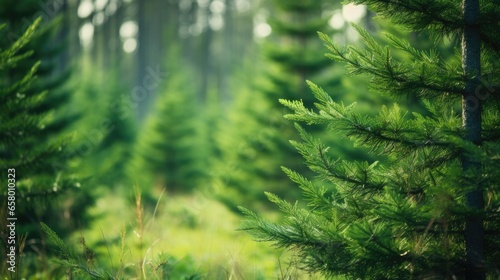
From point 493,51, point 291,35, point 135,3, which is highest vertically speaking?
point 135,3

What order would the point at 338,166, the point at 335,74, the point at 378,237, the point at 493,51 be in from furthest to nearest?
the point at 335,74, the point at 493,51, the point at 338,166, the point at 378,237

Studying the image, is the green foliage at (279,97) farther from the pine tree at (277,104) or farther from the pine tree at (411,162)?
the pine tree at (411,162)

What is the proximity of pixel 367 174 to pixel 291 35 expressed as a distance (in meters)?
9.61

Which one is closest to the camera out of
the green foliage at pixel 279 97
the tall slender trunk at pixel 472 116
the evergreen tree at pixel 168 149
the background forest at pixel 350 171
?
the background forest at pixel 350 171

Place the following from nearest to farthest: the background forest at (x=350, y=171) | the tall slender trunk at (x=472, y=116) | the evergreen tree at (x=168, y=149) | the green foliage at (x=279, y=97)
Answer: the background forest at (x=350, y=171) → the tall slender trunk at (x=472, y=116) → the green foliage at (x=279, y=97) → the evergreen tree at (x=168, y=149)

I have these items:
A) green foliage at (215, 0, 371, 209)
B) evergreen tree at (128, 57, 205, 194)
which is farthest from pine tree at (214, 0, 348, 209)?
evergreen tree at (128, 57, 205, 194)

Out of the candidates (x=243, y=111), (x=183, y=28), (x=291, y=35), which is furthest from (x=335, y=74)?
(x=183, y=28)

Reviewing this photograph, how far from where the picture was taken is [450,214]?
246 centimetres

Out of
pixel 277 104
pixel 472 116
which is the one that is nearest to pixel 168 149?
pixel 277 104

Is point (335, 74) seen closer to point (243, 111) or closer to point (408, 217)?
point (243, 111)

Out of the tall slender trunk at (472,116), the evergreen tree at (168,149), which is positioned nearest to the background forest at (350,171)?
the tall slender trunk at (472,116)

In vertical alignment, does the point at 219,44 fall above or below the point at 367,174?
above

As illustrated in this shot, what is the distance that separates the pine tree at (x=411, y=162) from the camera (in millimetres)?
2514

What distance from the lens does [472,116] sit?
267 centimetres
